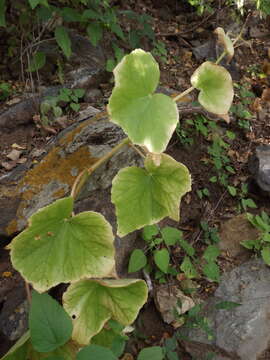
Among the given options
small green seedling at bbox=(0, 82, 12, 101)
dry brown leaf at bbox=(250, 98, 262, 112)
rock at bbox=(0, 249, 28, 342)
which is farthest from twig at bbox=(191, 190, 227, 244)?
small green seedling at bbox=(0, 82, 12, 101)

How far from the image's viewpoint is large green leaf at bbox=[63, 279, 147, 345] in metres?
0.86

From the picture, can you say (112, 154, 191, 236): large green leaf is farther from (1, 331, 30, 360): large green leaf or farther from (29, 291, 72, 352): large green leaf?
(1, 331, 30, 360): large green leaf

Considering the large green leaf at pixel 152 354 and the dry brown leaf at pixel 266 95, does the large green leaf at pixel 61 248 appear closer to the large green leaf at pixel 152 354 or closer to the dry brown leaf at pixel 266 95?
the large green leaf at pixel 152 354

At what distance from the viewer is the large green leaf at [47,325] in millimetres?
775

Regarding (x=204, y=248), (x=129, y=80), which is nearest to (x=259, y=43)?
(x=204, y=248)

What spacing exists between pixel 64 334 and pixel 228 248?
1.32 metres

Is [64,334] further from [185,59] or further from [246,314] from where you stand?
[185,59]

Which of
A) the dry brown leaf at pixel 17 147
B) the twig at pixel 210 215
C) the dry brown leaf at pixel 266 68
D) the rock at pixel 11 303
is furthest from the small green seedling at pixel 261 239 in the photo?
the dry brown leaf at pixel 266 68

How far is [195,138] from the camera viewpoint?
2.29 meters

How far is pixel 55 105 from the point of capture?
2299 mm

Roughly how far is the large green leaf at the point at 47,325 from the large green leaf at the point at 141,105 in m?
0.38

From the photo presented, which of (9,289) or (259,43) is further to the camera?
(259,43)

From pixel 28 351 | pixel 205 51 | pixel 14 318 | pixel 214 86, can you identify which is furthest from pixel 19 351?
pixel 205 51

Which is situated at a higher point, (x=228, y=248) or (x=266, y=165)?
(x=266, y=165)
